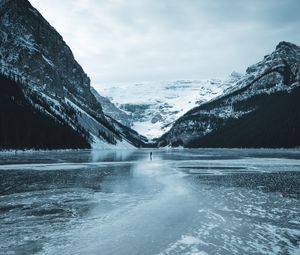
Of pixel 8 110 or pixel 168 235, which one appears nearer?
pixel 168 235

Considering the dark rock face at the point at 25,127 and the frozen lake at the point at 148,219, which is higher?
the dark rock face at the point at 25,127

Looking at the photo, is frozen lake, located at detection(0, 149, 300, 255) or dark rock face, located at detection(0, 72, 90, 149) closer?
frozen lake, located at detection(0, 149, 300, 255)

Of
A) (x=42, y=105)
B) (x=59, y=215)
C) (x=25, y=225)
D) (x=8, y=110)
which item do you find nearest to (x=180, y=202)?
(x=59, y=215)

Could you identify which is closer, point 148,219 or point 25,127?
point 148,219

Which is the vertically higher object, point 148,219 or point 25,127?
point 25,127

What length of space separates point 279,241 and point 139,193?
14.6 m

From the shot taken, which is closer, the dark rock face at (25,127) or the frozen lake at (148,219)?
the frozen lake at (148,219)

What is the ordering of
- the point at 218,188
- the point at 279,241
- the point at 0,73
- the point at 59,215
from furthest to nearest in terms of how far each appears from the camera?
the point at 0,73 < the point at 218,188 < the point at 59,215 < the point at 279,241

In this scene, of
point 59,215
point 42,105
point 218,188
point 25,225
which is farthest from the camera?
point 42,105

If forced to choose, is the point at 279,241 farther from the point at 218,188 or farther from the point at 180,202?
the point at 218,188

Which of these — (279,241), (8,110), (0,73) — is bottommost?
(279,241)

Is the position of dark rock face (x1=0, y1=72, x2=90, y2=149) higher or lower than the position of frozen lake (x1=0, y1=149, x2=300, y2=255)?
higher

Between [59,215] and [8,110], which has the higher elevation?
[8,110]

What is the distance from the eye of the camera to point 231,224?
18.1 m
